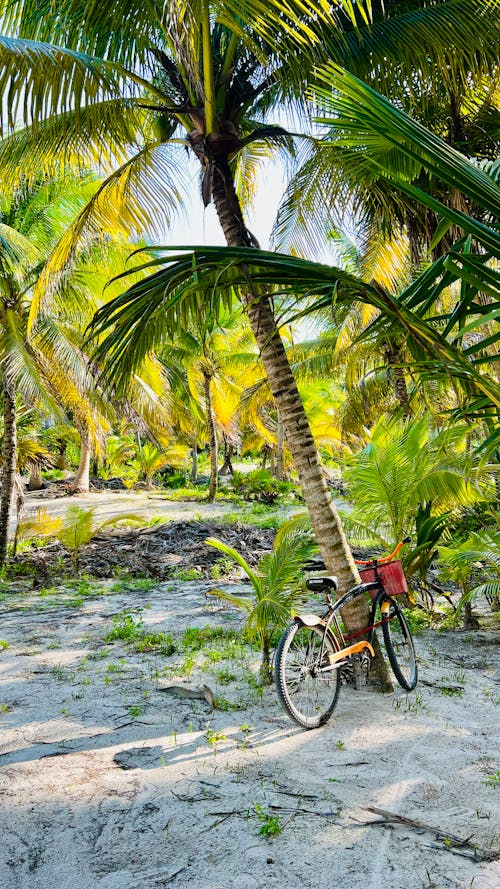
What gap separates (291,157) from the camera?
6590 mm

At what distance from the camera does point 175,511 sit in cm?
1560

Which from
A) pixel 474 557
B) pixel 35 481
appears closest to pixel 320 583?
pixel 474 557

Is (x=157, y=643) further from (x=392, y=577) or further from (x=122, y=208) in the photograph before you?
(x=122, y=208)

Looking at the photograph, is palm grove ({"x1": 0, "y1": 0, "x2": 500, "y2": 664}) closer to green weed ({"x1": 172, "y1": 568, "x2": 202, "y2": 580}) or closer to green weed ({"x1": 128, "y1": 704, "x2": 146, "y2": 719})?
green weed ({"x1": 128, "y1": 704, "x2": 146, "y2": 719})

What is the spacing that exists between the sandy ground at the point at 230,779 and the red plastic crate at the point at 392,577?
75 cm

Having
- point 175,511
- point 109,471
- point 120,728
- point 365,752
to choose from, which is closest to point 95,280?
point 175,511

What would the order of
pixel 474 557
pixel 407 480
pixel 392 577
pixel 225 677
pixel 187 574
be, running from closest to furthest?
1. pixel 392 577
2. pixel 225 677
3. pixel 474 557
4. pixel 407 480
5. pixel 187 574

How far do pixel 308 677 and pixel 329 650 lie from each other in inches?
8.4

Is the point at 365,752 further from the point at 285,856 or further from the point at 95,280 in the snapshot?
the point at 95,280

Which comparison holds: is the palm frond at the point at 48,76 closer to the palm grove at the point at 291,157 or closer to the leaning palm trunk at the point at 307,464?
the palm grove at the point at 291,157

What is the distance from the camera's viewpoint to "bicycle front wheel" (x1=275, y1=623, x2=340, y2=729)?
3586 millimetres

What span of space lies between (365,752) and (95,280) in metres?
9.37

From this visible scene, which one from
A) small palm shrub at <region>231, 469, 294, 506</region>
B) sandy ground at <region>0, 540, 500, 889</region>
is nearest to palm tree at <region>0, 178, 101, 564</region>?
sandy ground at <region>0, 540, 500, 889</region>

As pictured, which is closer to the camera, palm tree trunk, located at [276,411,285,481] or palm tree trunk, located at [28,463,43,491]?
palm tree trunk, located at [28,463,43,491]
